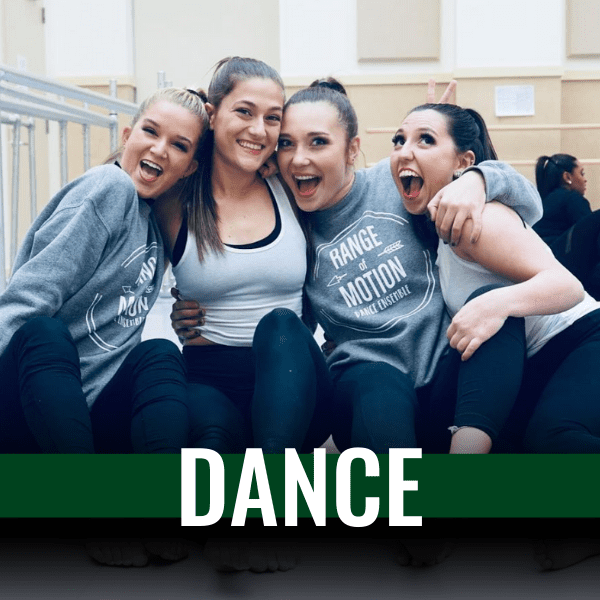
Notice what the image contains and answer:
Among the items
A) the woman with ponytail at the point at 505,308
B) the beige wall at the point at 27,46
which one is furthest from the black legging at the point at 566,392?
the beige wall at the point at 27,46

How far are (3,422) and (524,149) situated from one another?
17.7ft

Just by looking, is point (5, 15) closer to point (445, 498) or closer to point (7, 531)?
point (7, 531)

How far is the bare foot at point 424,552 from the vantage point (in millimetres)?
1366

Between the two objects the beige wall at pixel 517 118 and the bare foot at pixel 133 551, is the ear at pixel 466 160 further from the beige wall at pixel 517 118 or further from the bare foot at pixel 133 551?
the beige wall at pixel 517 118

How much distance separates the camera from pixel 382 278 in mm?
1646

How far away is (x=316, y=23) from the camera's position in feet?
20.3

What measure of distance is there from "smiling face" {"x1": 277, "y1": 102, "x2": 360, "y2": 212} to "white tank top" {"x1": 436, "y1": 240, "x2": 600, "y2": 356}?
263mm

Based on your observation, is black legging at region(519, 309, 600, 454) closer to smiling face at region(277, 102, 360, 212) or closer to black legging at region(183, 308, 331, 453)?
black legging at region(183, 308, 331, 453)

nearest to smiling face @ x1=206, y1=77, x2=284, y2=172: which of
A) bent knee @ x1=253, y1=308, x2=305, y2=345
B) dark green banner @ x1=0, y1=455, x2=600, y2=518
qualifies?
bent knee @ x1=253, y1=308, x2=305, y2=345

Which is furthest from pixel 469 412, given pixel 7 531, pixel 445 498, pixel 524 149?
pixel 524 149

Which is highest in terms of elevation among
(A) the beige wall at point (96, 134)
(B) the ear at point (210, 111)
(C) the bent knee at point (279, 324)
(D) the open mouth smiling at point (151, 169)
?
(A) the beige wall at point (96, 134)

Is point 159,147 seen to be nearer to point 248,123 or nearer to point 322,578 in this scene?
point 248,123

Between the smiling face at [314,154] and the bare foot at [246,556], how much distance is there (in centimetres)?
67

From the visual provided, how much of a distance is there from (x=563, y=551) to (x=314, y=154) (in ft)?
2.79
